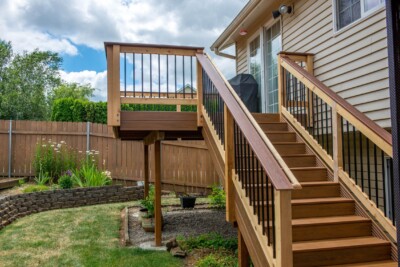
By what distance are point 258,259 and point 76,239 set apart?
12.2ft

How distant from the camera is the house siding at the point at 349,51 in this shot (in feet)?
14.4

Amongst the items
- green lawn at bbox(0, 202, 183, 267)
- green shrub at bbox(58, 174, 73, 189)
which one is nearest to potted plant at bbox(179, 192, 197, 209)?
green lawn at bbox(0, 202, 183, 267)

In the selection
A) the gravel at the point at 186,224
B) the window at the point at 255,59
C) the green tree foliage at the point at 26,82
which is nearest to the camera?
the gravel at the point at 186,224

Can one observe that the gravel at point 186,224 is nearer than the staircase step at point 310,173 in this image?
No

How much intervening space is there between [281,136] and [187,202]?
387cm

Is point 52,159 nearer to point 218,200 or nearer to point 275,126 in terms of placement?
point 218,200

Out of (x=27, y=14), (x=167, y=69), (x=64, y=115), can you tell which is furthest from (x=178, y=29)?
(x=167, y=69)

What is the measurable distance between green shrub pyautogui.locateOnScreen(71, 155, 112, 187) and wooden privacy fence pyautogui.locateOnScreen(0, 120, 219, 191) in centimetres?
42

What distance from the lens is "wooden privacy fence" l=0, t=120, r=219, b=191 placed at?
30.7 feet

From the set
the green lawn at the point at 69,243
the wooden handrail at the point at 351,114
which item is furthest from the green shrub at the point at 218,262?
the wooden handrail at the point at 351,114

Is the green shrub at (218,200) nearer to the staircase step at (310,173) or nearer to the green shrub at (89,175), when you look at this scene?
the green shrub at (89,175)

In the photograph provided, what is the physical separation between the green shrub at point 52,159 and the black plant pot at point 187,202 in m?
3.33

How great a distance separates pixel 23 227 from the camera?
628 cm

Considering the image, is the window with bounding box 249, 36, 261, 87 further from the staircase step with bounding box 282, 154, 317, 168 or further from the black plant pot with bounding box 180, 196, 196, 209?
the staircase step with bounding box 282, 154, 317, 168
